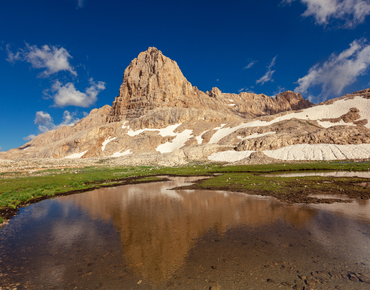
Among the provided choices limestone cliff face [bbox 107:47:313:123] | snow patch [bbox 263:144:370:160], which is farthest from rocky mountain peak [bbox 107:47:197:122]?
snow patch [bbox 263:144:370:160]

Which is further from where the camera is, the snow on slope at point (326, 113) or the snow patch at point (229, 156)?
the snow on slope at point (326, 113)

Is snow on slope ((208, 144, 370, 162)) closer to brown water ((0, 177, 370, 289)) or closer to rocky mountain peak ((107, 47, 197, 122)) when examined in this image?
brown water ((0, 177, 370, 289))

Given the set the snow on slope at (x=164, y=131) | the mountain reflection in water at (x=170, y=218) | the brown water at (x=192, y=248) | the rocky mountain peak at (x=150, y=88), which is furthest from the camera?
the rocky mountain peak at (x=150, y=88)

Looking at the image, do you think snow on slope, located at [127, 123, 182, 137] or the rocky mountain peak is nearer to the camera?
snow on slope, located at [127, 123, 182, 137]

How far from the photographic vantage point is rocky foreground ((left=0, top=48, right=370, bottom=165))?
206 ft

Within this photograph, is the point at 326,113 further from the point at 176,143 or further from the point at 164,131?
the point at 164,131

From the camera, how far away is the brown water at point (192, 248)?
643 cm

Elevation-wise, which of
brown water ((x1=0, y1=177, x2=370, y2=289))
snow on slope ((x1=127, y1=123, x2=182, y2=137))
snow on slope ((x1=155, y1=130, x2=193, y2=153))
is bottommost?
brown water ((x1=0, y1=177, x2=370, y2=289))

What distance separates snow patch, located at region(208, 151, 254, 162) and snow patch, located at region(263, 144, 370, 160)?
25.1ft

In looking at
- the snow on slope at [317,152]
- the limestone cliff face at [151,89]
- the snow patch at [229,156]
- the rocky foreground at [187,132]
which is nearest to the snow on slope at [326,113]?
the rocky foreground at [187,132]

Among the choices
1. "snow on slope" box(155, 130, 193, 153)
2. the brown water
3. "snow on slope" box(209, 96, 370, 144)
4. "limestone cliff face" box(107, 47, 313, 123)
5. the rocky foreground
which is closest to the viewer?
the brown water

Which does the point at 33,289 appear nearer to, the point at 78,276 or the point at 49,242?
the point at 78,276

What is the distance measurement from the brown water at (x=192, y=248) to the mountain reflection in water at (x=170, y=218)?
6cm

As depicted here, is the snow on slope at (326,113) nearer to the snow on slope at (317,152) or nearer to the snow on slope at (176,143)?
the snow on slope at (176,143)
